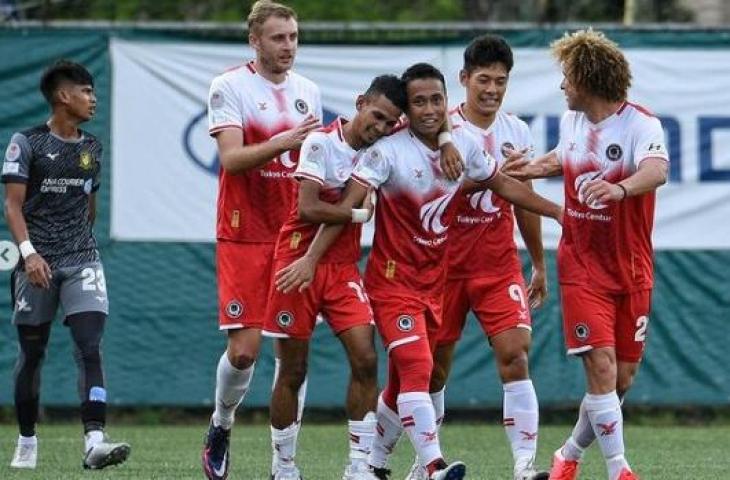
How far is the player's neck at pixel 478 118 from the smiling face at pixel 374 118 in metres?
0.77

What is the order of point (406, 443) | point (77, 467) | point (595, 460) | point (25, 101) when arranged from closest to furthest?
point (77, 467)
point (595, 460)
point (406, 443)
point (25, 101)

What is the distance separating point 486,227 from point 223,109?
4.87ft

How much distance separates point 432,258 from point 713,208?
6432 mm

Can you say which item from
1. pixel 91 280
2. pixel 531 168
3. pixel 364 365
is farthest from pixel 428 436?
pixel 91 280

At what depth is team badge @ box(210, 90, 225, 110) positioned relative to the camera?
9484mm

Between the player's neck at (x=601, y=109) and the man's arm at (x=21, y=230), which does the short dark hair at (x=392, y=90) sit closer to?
the player's neck at (x=601, y=109)

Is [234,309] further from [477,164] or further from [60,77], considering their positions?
[60,77]

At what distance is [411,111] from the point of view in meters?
8.87

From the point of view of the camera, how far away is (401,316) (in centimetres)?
882

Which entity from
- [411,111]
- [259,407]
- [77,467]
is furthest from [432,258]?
[259,407]

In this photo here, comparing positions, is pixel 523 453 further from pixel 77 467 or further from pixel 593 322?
pixel 77 467

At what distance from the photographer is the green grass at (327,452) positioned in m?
10.4

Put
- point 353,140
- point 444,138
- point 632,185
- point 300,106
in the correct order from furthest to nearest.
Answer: point 300,106, point 353,140, point 444,138, point 632,185

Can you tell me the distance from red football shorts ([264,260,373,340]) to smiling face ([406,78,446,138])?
32.3 inches
